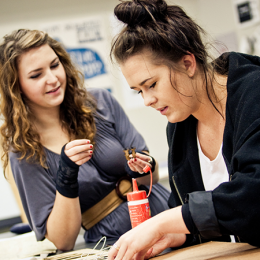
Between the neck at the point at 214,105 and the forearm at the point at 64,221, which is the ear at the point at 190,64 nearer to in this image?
the neck at the point at 214,105

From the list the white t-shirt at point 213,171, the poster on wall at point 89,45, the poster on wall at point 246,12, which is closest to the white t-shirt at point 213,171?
the white t-shirt at point 213,171

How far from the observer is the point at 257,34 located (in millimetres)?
2719

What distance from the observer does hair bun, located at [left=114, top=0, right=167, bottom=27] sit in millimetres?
952

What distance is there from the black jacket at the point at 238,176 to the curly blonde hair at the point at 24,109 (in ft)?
2.56

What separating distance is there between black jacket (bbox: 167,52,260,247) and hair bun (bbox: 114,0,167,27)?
26 centimetres

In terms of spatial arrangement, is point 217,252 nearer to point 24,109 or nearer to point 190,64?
point 190,64

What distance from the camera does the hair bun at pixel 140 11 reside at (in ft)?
3.12

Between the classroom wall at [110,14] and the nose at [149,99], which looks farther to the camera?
the classroom wall at [110,14]

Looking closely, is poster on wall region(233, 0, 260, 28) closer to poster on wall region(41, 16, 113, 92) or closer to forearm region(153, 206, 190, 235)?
poster on wall region(41, 16, 113, 92)

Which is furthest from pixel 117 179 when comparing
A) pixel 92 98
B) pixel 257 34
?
pixel 257 34

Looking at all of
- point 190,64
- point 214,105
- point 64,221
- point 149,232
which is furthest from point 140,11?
point 64,221

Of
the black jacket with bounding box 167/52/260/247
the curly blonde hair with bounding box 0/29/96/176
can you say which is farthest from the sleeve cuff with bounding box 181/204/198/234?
the curly blonde hair with bounding box 0/29/96/176

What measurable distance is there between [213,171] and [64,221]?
66 cm

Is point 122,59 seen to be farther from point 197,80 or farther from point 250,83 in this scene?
point 250,83
